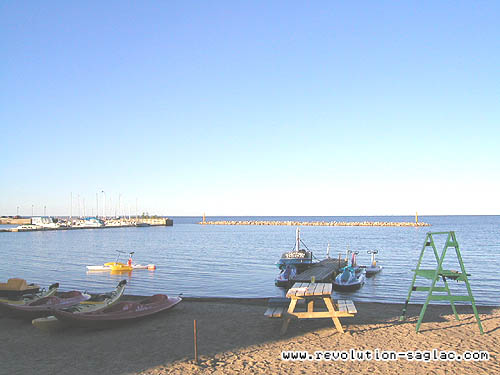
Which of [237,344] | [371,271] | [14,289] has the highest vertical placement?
[14,289]

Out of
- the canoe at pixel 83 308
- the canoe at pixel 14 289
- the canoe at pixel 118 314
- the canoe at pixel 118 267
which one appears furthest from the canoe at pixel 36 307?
the canoe at pixel 118 267

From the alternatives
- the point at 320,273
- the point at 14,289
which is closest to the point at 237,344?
the point at 14,289

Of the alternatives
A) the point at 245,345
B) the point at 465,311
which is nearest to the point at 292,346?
the point at 245,345

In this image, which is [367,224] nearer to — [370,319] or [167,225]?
[167,225]

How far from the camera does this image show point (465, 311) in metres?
16.4

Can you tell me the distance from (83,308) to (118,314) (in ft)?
5.13

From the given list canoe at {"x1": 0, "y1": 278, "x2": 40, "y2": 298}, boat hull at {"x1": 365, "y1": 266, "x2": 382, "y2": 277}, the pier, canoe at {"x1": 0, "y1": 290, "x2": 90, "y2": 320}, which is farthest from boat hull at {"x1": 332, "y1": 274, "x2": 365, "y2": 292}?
the pier

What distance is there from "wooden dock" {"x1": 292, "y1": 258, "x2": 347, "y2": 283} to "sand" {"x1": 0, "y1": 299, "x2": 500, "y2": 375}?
12155 mm

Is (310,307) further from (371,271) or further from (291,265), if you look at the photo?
(371,271)

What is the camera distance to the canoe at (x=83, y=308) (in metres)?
13.1

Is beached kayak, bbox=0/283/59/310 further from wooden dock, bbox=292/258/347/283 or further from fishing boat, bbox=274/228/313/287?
wooden dock, bbox=292/258/347/283

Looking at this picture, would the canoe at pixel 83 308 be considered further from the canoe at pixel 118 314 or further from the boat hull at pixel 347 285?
the boat hull at pixel 347 285

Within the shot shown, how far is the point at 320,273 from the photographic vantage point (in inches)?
1204

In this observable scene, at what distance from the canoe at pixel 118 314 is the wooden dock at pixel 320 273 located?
13061 mm
